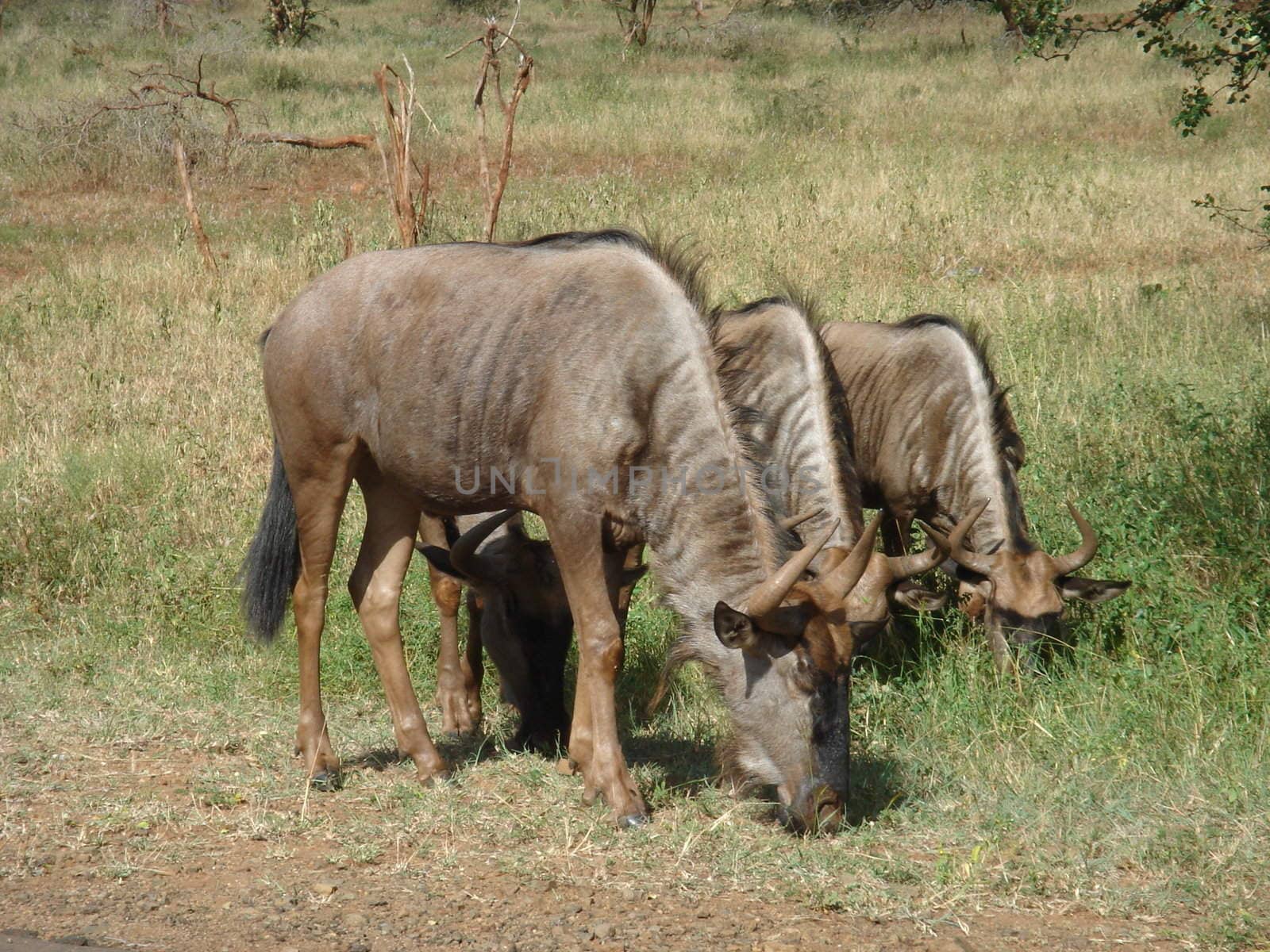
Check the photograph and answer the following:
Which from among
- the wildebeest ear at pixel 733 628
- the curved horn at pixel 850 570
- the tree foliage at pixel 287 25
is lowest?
the wildebeest ear at pixel 733 628

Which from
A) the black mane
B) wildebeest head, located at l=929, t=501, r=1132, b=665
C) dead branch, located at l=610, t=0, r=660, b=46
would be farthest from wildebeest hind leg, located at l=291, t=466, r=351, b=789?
dead branch, located at l=610, t=0, r=660, b=46

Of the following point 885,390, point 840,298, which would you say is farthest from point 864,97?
point 885,390

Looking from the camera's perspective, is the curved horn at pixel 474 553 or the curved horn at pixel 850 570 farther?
the curved horn at pixel 474 553

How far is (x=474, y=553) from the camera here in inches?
220

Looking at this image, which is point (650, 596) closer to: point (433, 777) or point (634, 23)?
point (433, 777)

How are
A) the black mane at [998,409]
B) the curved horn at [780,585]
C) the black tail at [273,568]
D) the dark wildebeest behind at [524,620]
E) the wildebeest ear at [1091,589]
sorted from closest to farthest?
1. the curved horn at [780,585]
2. the dark wildebeest behind at [524,620]
3. the black tail at [273,568]
4. the wildebeest ear at [1091,589]
5. the black mane at [998,409]

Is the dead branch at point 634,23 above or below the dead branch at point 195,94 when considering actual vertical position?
above

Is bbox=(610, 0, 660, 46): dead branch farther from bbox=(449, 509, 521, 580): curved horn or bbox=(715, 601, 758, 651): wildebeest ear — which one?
bbox=(715, 601, 758, 651): wildebeest ear

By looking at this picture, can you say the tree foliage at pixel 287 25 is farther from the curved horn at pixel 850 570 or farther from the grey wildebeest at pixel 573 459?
the curved horn at pixel 850 570

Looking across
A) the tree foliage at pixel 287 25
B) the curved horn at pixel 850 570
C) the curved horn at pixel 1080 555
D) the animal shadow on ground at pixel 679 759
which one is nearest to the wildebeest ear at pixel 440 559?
the animal shadow on ground at pixel 679 759

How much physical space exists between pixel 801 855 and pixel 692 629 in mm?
877

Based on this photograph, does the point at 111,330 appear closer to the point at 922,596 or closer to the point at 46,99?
the point at 922,596

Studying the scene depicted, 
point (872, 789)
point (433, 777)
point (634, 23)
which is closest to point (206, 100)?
point (634, 23)

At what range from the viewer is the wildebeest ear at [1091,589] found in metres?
5.95
